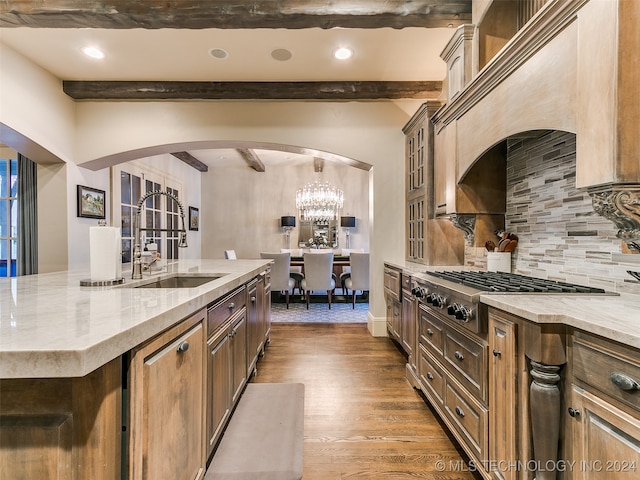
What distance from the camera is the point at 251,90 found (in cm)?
383

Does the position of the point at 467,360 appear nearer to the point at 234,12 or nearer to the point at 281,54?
the point at 234,12

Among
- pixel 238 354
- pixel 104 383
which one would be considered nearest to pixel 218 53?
pixel 238 354

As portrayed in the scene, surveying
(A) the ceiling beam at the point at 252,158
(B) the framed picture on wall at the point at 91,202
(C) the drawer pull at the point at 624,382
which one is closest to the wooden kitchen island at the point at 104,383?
(C) the drawer pull at the point at 624,382

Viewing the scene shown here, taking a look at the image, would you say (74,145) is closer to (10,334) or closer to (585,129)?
(10,334)

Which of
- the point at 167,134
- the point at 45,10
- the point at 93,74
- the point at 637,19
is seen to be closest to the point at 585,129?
the point at 637,19

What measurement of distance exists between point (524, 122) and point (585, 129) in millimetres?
441

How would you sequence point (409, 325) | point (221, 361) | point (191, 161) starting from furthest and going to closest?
1. point (191, 161)
2. point (409, 325)
3. point (221, 361)

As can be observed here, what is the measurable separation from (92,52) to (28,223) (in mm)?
Result: 2181

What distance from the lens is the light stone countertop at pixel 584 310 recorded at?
91 cm

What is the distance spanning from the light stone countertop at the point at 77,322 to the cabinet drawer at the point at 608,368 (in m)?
1.36

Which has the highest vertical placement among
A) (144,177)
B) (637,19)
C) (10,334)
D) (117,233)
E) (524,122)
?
(144,177)

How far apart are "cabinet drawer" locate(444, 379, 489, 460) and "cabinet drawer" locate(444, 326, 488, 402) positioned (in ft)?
0.19

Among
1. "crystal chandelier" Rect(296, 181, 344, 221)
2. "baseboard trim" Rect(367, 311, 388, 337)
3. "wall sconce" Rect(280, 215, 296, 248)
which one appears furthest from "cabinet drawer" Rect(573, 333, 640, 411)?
"wall sconce" Rect(280, 215, 296, 248)

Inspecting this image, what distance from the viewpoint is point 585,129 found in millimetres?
1266
